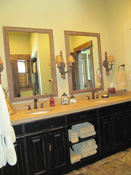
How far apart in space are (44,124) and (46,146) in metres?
0.28

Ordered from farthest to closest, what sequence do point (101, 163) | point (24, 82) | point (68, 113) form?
point (24, 82), point (101, 163), point (68, 113)

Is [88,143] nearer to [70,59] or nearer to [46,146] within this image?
[46,146]

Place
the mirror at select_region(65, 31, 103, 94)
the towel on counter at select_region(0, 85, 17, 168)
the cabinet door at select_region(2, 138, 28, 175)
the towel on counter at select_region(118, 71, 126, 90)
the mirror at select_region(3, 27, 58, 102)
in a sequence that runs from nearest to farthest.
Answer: the towel on counter at select_region(0, 85, 17, 168)
the cabinet door at select_region(2, 138, 28, 175)
the mirror at select_region(3, 27, 58, 102)
the mirror at select_region(65, 31, 103, 94)
the towel on counter at select_region(118, 71, 126, 90)

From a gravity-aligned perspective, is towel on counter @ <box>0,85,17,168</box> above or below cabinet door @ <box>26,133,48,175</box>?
above

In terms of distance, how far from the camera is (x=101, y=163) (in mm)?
2107

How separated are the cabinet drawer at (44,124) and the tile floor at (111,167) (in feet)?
2.40

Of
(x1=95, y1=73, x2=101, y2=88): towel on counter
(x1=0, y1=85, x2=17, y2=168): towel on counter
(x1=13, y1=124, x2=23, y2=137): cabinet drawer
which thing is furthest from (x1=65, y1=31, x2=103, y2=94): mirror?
(x1=0, y1=85, x2=17, y2=168): towel on counter

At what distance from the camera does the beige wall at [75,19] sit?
7.22 ft

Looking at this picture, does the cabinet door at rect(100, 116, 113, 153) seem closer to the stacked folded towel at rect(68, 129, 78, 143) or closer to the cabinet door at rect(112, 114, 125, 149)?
the cabinet door at rect(112, 114, 125, 149)

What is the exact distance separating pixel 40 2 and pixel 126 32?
1650 millimetres

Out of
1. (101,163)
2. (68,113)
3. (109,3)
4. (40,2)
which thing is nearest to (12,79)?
(68,113)

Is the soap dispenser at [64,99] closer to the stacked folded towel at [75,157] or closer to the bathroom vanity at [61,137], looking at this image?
the bathroom vanity at [61,137]

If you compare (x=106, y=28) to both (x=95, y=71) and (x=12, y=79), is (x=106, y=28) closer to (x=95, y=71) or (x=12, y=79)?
(x=95, y=71)

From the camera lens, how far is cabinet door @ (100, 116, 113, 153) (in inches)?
85.5
